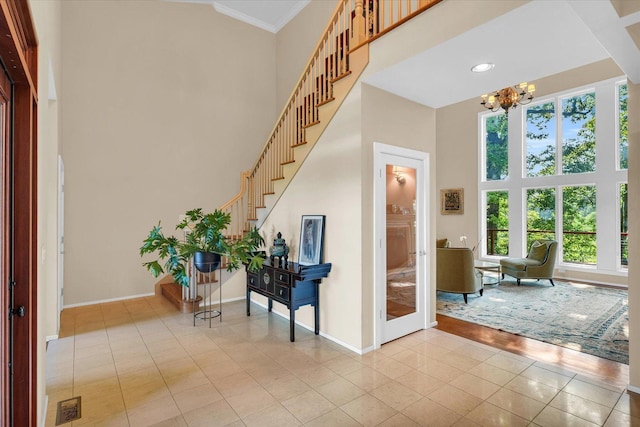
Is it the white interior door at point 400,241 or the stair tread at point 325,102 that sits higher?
the stair tread at point 325,102

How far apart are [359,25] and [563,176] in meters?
6.33

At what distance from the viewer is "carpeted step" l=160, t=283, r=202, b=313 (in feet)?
15.9

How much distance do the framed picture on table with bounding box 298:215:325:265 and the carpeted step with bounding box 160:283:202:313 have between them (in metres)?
1.88

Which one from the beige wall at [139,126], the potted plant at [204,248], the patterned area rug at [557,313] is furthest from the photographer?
the beige wall at [139,126]

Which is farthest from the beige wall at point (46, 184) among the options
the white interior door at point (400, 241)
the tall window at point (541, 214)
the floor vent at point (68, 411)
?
the tall window at point (541, 214)

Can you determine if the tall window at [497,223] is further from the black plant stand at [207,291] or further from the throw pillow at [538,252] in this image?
the black plant stand at [207,291]

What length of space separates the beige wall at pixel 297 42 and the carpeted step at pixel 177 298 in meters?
4.31

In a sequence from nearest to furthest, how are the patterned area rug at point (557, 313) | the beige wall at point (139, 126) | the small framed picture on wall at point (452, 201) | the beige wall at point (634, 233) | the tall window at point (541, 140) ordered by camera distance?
the beige wall at point (634, 233)
the patterned area rug at point (557, 313)
the beige wall at point (139, 126)
the tall window at point (541, 140)
the small framed picture on wall at point (452, 201)

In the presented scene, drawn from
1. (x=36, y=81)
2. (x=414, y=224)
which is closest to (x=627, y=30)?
(x=414, y=224)

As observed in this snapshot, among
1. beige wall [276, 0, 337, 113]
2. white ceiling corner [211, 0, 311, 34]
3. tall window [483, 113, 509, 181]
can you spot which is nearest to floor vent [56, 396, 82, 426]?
beige wall [276, 0, 337, 113]

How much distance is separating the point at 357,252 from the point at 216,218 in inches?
76.1

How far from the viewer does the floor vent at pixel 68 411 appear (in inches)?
92.8

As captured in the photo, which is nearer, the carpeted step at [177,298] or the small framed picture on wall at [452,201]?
the carpeted step at [177,298]

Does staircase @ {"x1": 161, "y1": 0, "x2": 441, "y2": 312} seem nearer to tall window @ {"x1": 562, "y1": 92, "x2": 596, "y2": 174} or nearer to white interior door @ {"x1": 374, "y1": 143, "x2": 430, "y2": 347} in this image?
white interior door @ {"x1": 374, "y1": 143, "x2": 430, "y2": 347}
